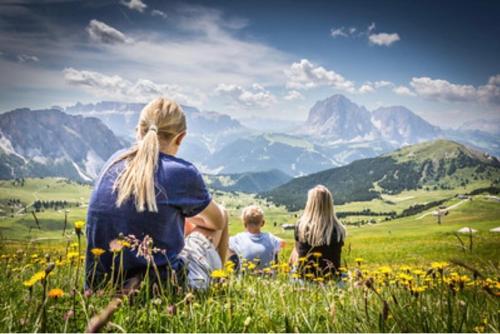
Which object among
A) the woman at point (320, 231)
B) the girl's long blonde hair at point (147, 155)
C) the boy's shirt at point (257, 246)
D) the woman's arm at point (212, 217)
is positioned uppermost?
the girl's long blonde hair at point (147, 155)

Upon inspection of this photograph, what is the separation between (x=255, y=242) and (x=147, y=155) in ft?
17.6

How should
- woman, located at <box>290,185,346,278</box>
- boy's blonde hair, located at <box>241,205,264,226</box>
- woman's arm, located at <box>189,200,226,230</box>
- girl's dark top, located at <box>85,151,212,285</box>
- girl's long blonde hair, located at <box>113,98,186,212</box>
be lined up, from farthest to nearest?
boy's blonde hair, located at <box>241,205,264,226</box>
woman, located at <box>290,185,346,278</box>
woman's arm, located at <box>189,200,226,230</box>
girl's dark top, located at <box>85,151,212,285</box>
girl's long blonde hair, located at <box>113,98,186,212</box>

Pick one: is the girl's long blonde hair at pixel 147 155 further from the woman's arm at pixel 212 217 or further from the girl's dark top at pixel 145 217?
the woman's arm at pixel 212 217

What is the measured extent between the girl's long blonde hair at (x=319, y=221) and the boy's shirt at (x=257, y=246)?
1268mm

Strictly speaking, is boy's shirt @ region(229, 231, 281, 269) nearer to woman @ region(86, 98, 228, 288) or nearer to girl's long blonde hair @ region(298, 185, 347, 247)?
girl's long blonde hair @ region(298, 185, 347, 247)

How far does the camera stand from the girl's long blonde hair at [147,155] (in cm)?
372

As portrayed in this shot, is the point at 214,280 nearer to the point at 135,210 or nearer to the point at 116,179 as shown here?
the point at 135,210

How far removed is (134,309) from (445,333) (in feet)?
6.83

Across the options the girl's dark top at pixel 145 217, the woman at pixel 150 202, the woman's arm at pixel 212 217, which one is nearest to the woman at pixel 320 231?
the woman's arm at pixel 212 217

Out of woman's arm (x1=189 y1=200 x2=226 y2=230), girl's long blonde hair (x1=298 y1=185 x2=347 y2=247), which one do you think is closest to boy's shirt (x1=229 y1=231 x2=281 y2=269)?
girl's long blonde hair (x1=298 y1=185 x2=347 y2=247)

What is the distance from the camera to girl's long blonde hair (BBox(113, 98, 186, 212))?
12.2 feet

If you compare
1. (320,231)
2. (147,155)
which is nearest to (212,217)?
(147,155)

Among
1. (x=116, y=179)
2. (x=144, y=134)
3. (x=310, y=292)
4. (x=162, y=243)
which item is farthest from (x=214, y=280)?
(x=144, y=134)

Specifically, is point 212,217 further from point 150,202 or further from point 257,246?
point 257,246
